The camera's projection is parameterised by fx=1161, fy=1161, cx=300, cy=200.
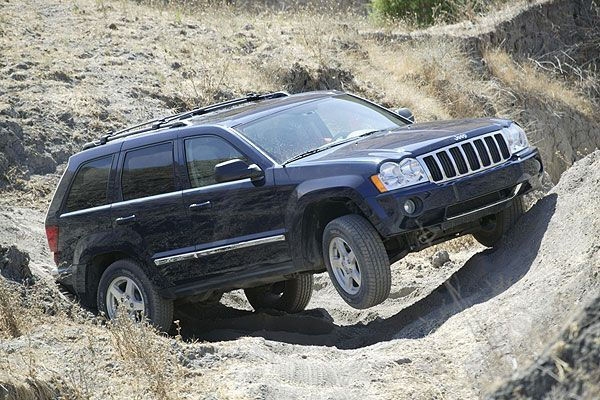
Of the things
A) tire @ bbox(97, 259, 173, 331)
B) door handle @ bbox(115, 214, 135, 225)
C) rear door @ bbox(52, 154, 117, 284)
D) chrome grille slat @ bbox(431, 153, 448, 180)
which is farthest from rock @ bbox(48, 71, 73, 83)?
chrome grille slat @ bbox(431, 153, 448, 180)

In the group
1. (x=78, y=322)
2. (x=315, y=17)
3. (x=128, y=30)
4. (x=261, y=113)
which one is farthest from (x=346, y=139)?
(x=315, y=17)

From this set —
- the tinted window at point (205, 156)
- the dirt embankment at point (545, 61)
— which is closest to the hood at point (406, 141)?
the tinted window at point (205, 156)

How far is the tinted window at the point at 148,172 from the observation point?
10.1 m

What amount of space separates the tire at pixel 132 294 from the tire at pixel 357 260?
194 centimetres

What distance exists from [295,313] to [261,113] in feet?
7.21

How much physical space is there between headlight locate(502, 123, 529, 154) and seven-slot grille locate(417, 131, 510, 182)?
79 mm

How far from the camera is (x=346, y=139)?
9.81 metres

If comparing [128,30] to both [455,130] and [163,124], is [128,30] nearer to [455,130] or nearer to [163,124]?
[163,124]

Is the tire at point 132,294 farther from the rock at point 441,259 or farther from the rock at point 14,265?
the rock at point 441,259

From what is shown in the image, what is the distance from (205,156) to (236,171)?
729mm

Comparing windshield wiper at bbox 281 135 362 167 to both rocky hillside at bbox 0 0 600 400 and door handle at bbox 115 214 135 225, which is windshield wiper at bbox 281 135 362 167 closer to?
rocky hillside at bbox 0 0 600 400

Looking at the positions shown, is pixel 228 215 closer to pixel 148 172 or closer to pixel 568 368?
pixel 148 172

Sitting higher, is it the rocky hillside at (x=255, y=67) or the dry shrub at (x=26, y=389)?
the rocky hillside at (x=255, y=67)

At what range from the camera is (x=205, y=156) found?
995 cm
